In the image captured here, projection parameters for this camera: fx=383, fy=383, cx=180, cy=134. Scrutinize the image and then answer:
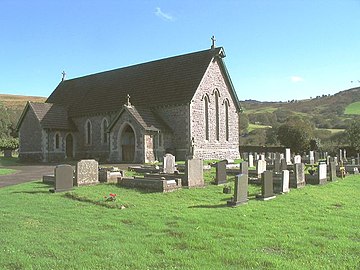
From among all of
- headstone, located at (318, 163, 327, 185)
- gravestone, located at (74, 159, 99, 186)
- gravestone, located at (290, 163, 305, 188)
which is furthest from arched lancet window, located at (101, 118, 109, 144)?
gravestone, located at (290, 163, 305, 188)

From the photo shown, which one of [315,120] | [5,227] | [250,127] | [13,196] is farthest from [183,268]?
[315,120]

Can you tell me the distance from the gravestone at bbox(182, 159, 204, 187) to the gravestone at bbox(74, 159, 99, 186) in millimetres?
3888

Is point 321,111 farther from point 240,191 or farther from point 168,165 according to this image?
point 240,191

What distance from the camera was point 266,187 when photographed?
1341cm

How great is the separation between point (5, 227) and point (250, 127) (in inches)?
2772

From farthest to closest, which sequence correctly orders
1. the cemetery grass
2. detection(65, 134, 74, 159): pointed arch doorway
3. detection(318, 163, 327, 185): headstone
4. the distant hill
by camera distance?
the distant hill → detection(65, 134, 74, 159): pointed arch doorway → detection(318, 163, 327, 185): headstone → the cemetery grass

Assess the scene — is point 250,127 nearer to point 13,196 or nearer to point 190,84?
point 190,84

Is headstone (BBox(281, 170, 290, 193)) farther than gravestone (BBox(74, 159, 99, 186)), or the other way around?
gravestone (BBox(74, 159, 99, 186))

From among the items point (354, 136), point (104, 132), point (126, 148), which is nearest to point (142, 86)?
point (104, 132)

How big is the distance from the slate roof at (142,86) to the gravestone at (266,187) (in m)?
19.0

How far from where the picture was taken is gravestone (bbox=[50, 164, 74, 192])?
565 inches

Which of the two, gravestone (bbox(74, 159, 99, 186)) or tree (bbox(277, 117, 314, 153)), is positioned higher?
tree (bbox(277, 117, 314, 153))

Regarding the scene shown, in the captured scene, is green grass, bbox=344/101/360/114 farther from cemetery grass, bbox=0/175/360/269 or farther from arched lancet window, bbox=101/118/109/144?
cemetery grass, bbox=0/175/360/269

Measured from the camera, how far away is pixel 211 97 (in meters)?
34.8
